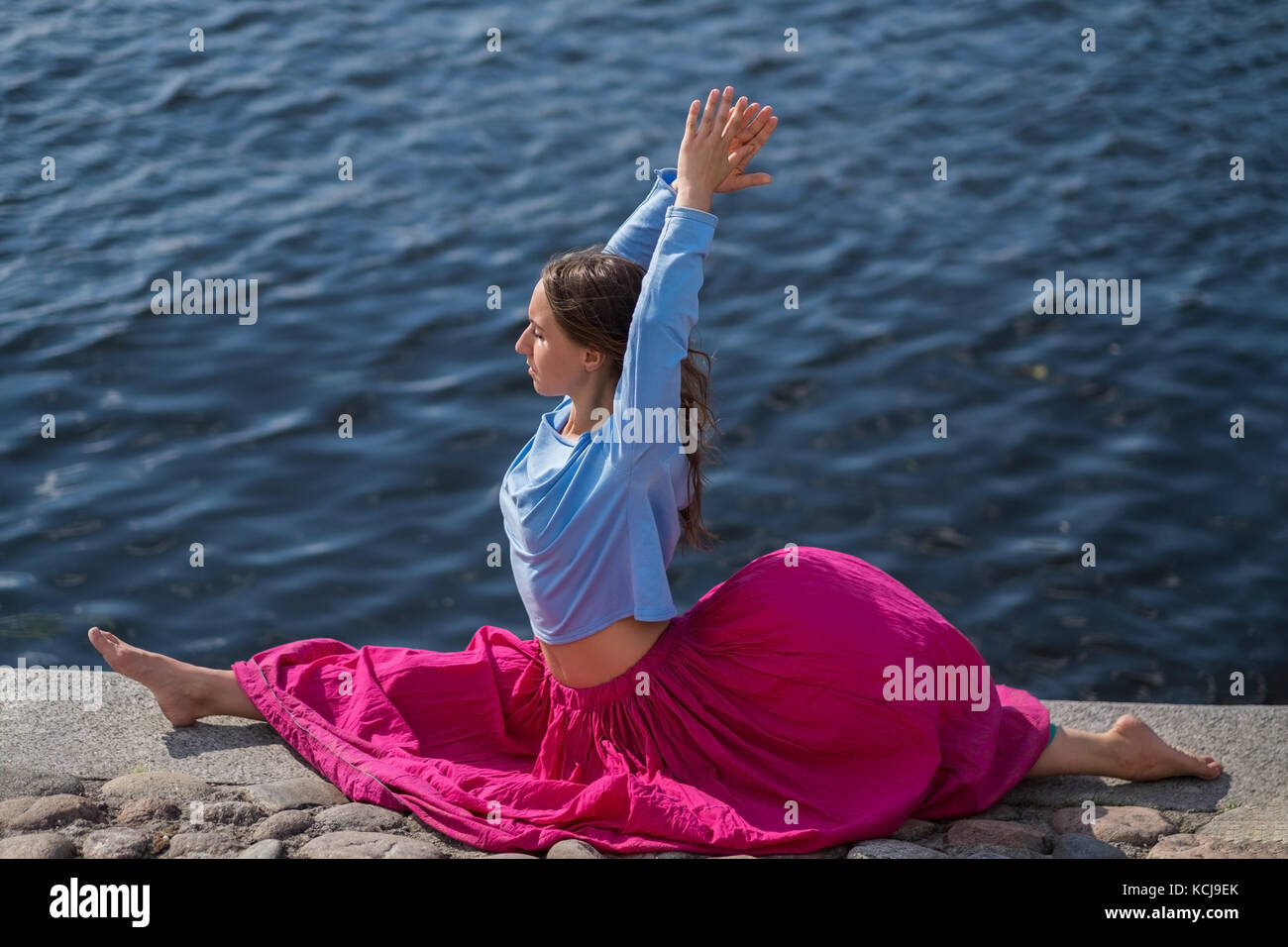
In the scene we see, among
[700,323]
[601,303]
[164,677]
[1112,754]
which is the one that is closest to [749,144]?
[601,303]

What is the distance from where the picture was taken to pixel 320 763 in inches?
146

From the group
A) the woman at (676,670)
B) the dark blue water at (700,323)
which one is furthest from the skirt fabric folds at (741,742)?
the dark blue water at (700,323)

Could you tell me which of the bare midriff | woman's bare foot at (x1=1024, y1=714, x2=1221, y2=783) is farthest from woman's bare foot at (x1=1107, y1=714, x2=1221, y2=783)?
the bare midriff

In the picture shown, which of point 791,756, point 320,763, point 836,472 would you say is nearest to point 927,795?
point 791,756

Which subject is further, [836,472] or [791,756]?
[836,472]

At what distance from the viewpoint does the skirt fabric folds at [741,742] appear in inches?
131

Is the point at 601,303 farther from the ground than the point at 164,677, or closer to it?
farther from the ground

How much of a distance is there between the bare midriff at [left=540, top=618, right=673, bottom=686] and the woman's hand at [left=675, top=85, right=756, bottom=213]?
3.29 feet

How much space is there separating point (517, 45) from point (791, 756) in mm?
7442

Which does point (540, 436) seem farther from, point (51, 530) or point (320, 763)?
point (51, 530)

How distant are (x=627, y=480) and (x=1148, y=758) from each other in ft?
4.97

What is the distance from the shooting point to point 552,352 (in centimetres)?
351

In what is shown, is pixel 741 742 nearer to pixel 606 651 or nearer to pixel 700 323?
pixel 606 651
